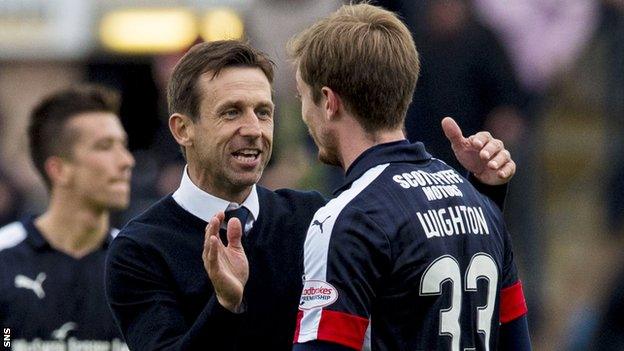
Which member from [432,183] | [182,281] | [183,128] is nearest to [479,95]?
[183,128]

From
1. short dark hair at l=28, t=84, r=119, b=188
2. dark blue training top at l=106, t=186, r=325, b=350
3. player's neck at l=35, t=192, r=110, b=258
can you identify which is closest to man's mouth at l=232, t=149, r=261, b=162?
dark blue training top at l=106, t=186, r=325, b=350

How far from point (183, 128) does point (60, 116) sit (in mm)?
3324

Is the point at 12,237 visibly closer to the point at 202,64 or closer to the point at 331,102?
the point at 202,64

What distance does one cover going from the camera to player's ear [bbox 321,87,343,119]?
4289 millimetres

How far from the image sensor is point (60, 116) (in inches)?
318

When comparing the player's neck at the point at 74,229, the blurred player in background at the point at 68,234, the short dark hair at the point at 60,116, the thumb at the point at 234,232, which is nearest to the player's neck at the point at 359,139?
the thumb at the point at 234,232

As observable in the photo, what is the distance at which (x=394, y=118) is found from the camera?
432 cm

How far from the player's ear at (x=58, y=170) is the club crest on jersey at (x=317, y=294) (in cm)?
411

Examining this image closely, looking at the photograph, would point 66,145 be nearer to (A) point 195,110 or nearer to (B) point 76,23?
(B) point 76,23

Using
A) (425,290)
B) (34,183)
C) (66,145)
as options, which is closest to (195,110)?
(425,290)

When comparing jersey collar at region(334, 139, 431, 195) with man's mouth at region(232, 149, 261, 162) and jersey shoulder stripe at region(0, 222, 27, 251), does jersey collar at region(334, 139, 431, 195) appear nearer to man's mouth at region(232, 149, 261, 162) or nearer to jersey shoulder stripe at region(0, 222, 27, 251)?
man's mouth at region(232, 149, 261, 162)

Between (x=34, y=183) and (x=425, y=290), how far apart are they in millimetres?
6591

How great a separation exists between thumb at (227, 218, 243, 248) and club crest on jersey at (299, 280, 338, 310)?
269 millimetres

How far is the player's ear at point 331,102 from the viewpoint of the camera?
14.1ft
